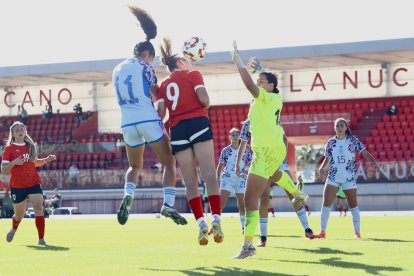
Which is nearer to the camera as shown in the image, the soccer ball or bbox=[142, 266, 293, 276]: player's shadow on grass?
bbox=[142, 266, 293, 276]: player's shadow on grass

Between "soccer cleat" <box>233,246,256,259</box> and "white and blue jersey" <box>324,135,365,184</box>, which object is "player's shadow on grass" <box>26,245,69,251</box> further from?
"white and blue jersey" <box>324,135,365,184</box>

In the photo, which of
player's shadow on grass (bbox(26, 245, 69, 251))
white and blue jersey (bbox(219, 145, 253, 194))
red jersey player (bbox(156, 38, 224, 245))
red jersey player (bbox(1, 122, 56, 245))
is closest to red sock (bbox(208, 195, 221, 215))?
red jersey player (bbox(156, 38, 224, 245))

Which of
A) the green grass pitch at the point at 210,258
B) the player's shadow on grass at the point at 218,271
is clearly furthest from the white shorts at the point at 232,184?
the player's shadow on grass at the point at 218,271

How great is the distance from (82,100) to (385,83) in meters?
17.5

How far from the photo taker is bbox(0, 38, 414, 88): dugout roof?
4262 centimetres

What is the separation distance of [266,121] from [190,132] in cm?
103

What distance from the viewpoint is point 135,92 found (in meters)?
11.0

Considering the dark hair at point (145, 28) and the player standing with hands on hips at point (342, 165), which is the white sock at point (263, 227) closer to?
the player standing with hands on hips at point (342, 165)

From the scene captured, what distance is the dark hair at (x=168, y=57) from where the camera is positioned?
11023 millimetres

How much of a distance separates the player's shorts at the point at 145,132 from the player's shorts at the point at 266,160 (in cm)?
115

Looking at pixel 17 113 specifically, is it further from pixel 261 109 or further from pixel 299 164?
pixel 261 109

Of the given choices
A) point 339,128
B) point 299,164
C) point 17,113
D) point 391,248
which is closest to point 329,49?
point 299,164

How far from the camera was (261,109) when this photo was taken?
36.5 ft

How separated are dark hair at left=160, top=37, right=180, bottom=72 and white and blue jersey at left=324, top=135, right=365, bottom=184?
17.2ft
